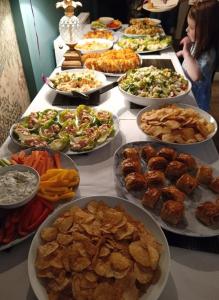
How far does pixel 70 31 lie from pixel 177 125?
1303mm

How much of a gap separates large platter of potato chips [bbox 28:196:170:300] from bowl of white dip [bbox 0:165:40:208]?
12 centimetres

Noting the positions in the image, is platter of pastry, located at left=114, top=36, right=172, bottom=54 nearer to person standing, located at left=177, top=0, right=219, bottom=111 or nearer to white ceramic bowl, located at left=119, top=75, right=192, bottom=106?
person standing, located at left=177, top=0, right=219, bottom=111

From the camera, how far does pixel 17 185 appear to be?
976 millimetres

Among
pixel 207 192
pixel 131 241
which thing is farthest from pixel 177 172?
pixel 131 241

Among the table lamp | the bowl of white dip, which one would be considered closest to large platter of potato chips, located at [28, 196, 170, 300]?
the bowl of white dip

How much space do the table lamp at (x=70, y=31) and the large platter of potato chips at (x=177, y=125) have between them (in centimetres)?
100

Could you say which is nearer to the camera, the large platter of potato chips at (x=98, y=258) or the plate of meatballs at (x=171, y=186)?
the large platter of potato chips at (x=98, y=258)

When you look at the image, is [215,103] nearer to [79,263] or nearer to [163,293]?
[163,293]

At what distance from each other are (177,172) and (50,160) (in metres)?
0.53

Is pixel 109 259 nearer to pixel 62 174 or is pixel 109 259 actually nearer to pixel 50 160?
pixel 62 174

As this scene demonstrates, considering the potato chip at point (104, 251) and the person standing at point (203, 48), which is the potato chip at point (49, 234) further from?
the person standing at point (203, 48)

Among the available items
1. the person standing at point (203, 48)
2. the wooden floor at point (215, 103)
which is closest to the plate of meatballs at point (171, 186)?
the person standing at point (203, 48)

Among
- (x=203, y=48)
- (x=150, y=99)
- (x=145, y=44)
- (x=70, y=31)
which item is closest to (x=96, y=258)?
(x=150, y=99)

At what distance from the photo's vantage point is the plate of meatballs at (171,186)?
0.92 meters
